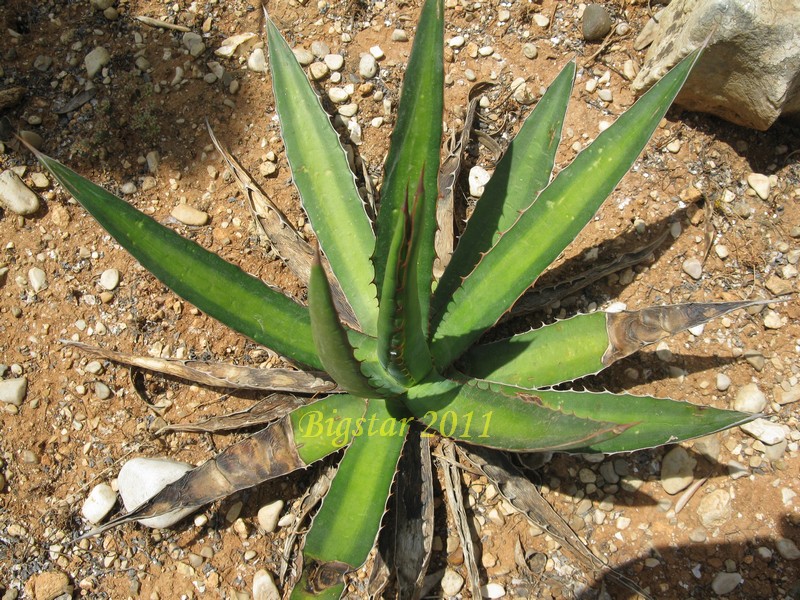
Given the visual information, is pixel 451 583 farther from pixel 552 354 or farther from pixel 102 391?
pixel 102 391

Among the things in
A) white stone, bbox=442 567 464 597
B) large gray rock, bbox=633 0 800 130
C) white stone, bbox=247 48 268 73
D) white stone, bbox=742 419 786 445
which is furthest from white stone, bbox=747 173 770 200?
white stone, bbox=247 48 268 73

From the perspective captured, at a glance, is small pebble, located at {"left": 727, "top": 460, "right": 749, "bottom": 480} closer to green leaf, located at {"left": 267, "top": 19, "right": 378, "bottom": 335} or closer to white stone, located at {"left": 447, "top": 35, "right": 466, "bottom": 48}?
green leaf, located at {"left": 267, "top": 19, "right": 378, "bottom": 335}

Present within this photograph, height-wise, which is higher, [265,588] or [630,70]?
[630,70]

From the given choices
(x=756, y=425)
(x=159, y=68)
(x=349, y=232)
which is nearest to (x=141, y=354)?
A: (x=349, y=232)

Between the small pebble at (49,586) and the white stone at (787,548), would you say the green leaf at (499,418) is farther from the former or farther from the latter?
the small pebble at (49,586)

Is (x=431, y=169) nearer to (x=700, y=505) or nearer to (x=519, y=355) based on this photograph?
(x=519, y=355)

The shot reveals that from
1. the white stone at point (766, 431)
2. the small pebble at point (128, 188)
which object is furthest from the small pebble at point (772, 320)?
the small pebble at point (128, 188)

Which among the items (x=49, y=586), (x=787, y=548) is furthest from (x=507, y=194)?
(x=49, y=586)

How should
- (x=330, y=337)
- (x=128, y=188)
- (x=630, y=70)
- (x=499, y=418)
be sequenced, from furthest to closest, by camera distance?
(x=630, y=70)
(x=128, y=188)
(x=499, y=418)
(x=330, y=337)
